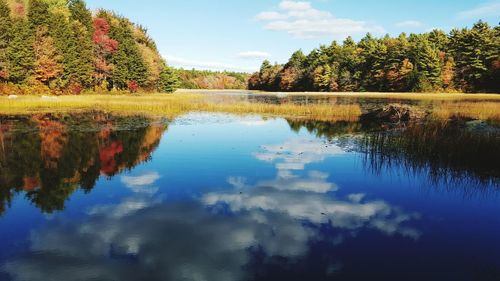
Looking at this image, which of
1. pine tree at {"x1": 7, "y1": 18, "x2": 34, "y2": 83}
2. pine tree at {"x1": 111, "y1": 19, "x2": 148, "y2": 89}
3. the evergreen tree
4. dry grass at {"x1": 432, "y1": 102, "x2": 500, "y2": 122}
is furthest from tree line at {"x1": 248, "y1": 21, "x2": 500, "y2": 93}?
pine tree at {"x1": 7, "y1": 18, "x2": 34, "y2": 83}

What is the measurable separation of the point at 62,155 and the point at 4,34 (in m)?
42.3

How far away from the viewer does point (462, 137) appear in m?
15.7

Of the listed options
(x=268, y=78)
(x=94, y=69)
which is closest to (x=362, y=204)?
(x=94, y=69)

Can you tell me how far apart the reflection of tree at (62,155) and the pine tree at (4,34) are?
2897 cm

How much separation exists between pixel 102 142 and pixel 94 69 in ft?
168

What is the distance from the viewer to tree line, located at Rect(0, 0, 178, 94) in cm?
4828

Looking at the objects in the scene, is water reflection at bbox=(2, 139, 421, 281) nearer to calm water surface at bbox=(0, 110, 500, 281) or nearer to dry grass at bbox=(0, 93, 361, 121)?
calm water surface at bbox=(0, 110, 500, 281)

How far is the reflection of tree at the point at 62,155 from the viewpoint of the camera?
10.2 metres

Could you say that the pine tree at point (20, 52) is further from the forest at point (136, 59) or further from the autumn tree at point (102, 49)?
the autumn tree at point (102, 49)

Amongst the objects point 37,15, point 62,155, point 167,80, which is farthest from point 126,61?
point 62,155

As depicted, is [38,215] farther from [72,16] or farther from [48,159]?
[72,16]

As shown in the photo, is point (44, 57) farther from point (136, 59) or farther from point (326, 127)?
point (326, 127)

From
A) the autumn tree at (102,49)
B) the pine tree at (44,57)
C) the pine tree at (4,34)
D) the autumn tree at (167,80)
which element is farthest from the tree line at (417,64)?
the pine tree at (4,34)

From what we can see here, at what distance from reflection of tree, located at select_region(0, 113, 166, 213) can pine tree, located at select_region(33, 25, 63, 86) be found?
3097cm
